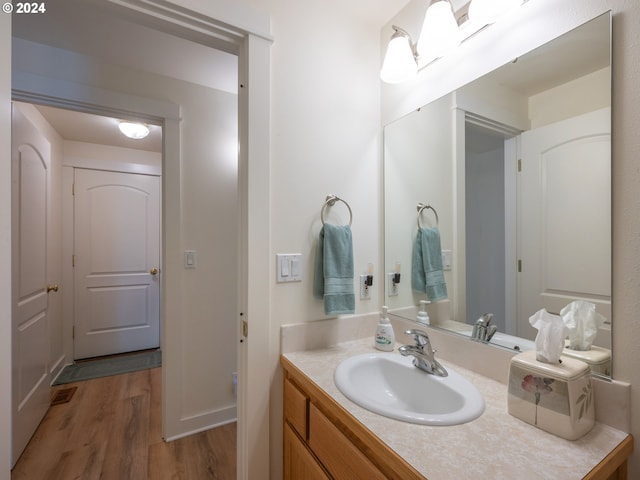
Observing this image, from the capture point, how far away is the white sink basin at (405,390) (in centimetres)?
72

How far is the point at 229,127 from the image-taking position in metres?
2.00

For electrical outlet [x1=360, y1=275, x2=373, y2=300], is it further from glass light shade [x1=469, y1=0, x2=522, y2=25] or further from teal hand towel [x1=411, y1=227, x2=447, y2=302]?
glass light shade [x1=469, y1=0, x2=522, y2=25]

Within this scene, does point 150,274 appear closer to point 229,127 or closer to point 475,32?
point 229,127

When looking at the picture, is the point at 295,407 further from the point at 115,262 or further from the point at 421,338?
the point at 115,262

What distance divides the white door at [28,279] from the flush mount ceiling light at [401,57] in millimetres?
1967

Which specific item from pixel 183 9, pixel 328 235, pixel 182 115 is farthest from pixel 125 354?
pixel 183 9

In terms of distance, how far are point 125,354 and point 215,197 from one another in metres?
2.48

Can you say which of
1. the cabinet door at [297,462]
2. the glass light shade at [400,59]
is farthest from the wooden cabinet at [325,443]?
the glass light shade at [400,59]

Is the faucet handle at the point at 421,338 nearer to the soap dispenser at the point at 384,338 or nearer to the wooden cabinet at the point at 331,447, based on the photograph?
the soap dispenser at the point at 384,338

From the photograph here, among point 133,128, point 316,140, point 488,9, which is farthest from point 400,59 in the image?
point 133,128

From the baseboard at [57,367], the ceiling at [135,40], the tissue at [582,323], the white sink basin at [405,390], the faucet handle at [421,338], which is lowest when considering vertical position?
the baseboard at [57,367]

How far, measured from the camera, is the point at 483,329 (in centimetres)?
97

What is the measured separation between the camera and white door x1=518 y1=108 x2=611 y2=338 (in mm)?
719

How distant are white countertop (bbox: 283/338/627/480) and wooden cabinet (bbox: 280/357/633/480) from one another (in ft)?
0.05
